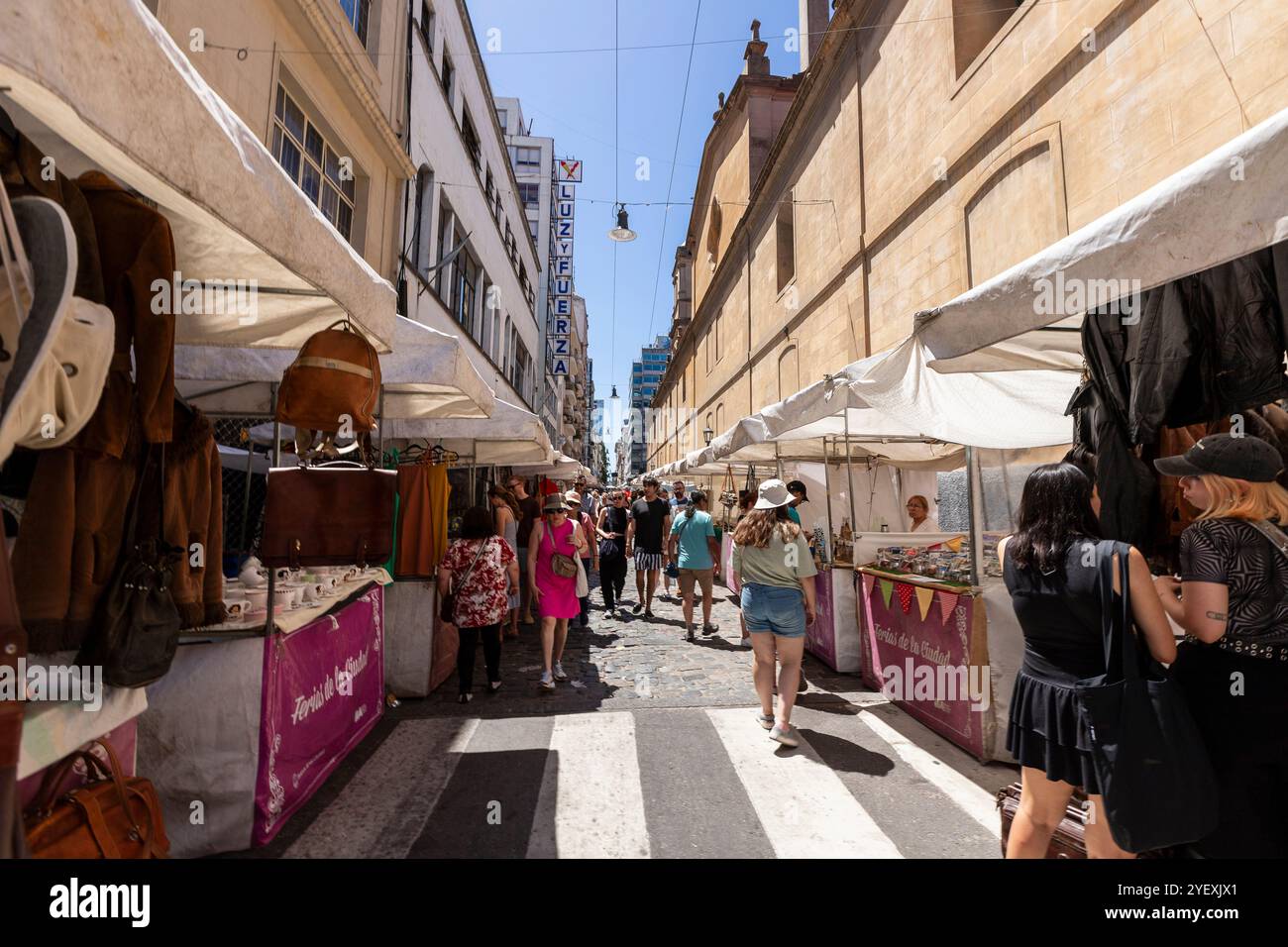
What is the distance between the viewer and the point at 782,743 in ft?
15.2

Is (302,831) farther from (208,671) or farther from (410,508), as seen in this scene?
(410,508)

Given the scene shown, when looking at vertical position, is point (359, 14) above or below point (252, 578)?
above

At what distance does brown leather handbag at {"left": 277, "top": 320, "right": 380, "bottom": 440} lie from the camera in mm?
3057

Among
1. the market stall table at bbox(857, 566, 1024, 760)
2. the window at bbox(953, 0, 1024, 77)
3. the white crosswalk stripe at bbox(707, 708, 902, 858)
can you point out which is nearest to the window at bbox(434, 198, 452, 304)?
the window at bbox(953, 0, 1024, 77)

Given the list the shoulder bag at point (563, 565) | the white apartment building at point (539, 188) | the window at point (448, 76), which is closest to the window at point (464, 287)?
the window at point (448, 76)

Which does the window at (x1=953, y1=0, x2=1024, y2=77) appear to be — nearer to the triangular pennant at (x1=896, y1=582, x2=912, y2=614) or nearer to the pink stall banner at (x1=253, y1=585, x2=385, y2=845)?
the triangular pennant at (x1=896, y1=582, x2=912, y2=614)

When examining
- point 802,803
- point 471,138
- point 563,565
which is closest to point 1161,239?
point 802,803

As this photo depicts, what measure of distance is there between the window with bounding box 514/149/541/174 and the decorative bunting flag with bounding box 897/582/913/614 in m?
50.4

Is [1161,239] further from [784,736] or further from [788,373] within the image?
[788,373]

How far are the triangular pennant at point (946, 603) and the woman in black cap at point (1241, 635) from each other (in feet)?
8.23

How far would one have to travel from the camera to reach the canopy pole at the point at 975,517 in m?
4.72

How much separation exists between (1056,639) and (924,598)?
2.85 metres

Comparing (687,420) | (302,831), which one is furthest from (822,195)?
(687,420)

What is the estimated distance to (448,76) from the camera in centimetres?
1470
